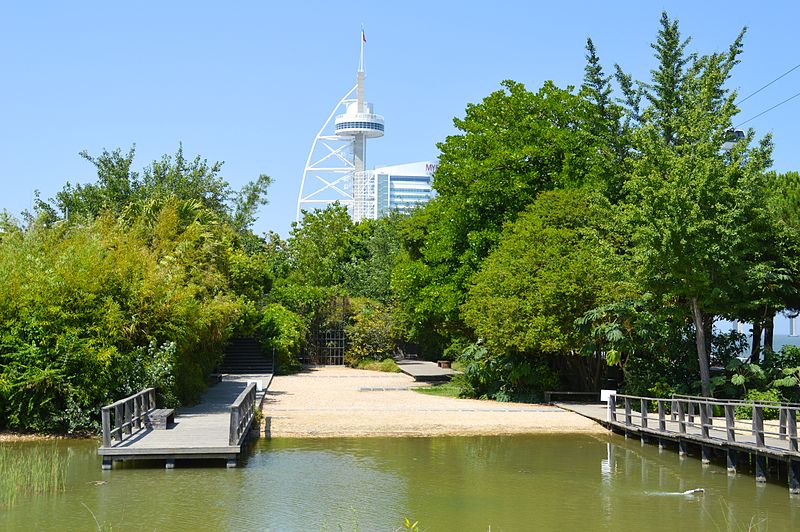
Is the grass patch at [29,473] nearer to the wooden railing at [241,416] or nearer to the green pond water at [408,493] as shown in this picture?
the green pond water at [408,493]

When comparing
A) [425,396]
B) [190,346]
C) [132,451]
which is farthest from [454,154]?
[132,451]

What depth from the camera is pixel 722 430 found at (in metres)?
18.6

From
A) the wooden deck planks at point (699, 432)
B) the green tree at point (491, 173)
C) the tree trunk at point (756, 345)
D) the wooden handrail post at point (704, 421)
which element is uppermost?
the green tree at point (491, 173)

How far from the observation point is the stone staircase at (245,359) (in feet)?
143

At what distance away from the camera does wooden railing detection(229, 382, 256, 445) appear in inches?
701

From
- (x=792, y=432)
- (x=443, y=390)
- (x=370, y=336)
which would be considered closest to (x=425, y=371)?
(x=370, y=336)

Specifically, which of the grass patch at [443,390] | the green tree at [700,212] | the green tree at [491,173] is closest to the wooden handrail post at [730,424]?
the green tree at [700,212]

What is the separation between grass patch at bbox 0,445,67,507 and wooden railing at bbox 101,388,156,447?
1038 mm

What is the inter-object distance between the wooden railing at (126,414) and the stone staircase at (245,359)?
21.1 meters

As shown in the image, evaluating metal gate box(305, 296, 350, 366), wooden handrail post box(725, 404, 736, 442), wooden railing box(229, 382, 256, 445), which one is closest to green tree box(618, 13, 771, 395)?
wooden handrail post box(725, 404, 736, 442)

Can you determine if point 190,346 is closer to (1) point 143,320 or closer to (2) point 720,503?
(1) point 143,320

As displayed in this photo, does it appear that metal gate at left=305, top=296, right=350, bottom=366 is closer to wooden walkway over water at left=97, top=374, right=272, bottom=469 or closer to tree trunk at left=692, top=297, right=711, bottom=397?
wooden walkway over water at left=97, top=374, right=272, bottom=469

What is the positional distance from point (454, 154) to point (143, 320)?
16.6 metres

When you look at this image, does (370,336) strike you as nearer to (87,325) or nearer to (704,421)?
(87,325)
